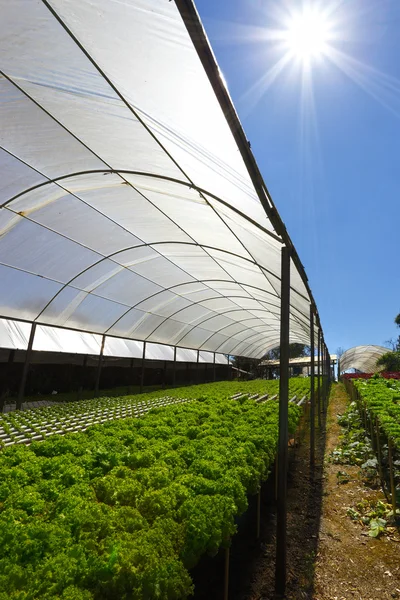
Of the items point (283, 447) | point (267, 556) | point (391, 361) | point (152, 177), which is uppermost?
point (152, 177)

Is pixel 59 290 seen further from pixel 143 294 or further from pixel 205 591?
pixel 205 591

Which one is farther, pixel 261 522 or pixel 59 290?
pixel 59 290

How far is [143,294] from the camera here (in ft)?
47.2

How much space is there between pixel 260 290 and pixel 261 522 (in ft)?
29.9

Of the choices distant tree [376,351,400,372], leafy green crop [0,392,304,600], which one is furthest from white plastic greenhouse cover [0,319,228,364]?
distant tree [376,351,400,372]

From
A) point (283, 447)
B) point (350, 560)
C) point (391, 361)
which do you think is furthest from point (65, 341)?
point (391, 361)

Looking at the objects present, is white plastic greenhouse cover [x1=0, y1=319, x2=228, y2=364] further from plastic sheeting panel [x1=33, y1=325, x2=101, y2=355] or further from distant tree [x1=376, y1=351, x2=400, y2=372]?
distant tree [x1=376, y1=351, x2=400, y2=372]

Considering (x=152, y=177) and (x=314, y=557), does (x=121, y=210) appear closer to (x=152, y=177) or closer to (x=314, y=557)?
(x=152, y=177)

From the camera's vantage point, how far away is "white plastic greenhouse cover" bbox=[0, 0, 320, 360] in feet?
11.1

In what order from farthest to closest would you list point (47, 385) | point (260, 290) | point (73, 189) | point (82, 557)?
point (47, 385)
point (260, 290)
point (73, 189)
point (82, 557)

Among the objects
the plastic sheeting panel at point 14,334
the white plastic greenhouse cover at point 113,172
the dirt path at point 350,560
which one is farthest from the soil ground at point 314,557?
the plastic sheeting panel at point 14,334

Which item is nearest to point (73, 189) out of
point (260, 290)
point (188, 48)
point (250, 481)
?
point (188, 48)

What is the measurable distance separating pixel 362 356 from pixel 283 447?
2061 inches

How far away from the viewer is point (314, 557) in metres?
4.86
